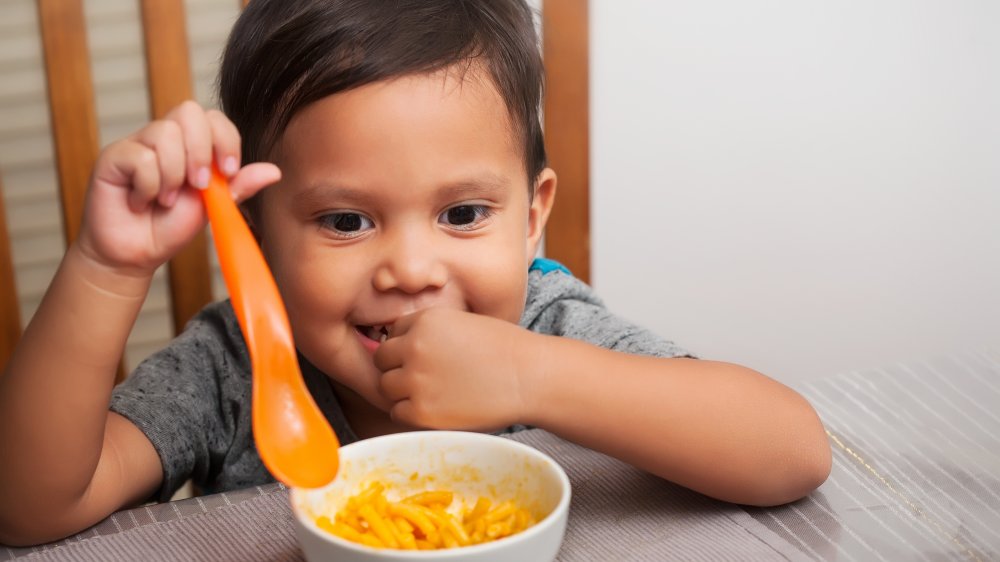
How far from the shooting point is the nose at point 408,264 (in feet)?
2.71

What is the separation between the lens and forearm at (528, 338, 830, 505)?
0.73 meters

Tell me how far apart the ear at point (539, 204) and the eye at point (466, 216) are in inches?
5.8

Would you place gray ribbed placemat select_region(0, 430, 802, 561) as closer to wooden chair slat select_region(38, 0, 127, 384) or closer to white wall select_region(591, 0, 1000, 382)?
wooden chair slat select_region(38, 0, 127, 384)

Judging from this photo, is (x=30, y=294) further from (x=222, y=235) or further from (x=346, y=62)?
(x=222, y=235)

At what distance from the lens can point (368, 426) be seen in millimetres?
1108

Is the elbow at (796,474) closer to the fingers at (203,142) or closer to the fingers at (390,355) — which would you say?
the fingers at (390,355)

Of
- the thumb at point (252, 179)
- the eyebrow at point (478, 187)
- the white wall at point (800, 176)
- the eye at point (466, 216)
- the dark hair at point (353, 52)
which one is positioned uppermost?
the dark hair at point (353, 52)

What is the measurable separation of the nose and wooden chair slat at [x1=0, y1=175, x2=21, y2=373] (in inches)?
29.4

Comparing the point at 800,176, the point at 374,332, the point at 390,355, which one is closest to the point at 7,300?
the point at 374,332

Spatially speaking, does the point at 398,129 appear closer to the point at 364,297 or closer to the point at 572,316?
the point at 364,297

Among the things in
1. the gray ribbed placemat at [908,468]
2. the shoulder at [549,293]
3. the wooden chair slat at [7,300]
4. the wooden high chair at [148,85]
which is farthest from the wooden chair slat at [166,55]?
the gray ribbed placemat at [908,468]

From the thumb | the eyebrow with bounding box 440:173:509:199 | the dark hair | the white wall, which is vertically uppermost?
the dark hair

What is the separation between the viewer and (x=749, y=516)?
71 centimetres

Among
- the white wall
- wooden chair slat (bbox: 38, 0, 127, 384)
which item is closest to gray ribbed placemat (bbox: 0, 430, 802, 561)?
wooden chair slat (bbox: 38, 0, 127, 384)
